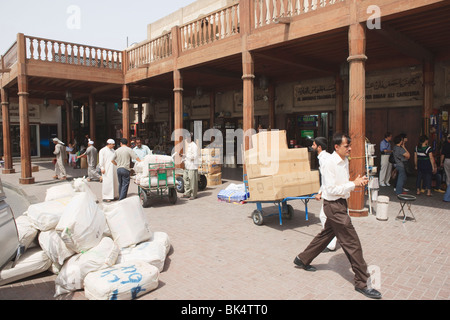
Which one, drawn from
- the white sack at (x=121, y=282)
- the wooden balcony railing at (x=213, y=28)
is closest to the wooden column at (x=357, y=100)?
the wooden balcony railing at (x=213, y=28)

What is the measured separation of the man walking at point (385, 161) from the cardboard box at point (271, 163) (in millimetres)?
5903

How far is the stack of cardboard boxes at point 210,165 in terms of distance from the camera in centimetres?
1188

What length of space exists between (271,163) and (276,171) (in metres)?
0.18

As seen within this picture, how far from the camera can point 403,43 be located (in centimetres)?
924

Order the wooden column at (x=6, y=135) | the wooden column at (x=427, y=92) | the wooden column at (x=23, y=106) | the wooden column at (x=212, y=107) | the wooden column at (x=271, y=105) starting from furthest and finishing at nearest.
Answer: the wooden column at (x=212, y=107) → the wooden column at (x=271, y=105) → the wooden column at (x=6, y=135) → the wooden column at (x=23, y=106) → the wooden column at (x=427, y=92)

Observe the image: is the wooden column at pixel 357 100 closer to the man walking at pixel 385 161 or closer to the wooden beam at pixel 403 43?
the wooden beam at pixel 403 43

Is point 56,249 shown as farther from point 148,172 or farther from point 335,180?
point 148,172

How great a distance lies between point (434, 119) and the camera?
37.7 feet

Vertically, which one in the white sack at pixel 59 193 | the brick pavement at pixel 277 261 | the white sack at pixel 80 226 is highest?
the white sack at pixel 59 193

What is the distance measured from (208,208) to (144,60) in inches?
345

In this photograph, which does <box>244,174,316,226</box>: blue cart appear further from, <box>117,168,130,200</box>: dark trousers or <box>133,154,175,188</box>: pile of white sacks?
<box>117,168,130,200</box>: dark trousers

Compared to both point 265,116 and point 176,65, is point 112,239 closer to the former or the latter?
point 176,65

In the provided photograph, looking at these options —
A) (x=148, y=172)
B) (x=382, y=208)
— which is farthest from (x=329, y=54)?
(x=148, y=172)
